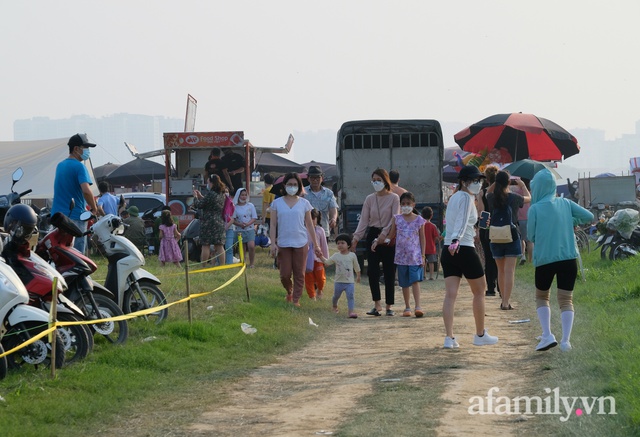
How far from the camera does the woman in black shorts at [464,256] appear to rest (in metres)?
10.6

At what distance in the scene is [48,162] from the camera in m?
29.0

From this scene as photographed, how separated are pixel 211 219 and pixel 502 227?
22.6 feet

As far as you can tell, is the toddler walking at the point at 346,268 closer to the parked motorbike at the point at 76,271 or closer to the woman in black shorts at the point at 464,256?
Result: the woman in black shorts at the point at 464,256

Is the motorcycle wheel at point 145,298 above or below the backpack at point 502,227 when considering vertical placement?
below

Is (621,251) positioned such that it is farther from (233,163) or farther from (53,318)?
(53,318)

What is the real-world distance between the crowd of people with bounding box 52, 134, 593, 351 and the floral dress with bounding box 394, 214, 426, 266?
0.01 m

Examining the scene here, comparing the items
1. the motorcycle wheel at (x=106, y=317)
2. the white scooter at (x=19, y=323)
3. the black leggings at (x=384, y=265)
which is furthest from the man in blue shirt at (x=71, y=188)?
the black leggings at (x=384, y=265)

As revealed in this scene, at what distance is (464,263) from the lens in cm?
1065

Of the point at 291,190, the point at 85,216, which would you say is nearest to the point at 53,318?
the point at 85,216

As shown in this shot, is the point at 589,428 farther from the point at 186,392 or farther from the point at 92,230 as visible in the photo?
the point at 92,230

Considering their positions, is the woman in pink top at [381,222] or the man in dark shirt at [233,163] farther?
the man in dark shirt at [233,163]

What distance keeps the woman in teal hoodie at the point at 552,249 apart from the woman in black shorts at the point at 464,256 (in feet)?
2.11

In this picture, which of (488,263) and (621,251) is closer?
(488,263)

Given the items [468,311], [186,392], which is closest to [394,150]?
[468,311]
